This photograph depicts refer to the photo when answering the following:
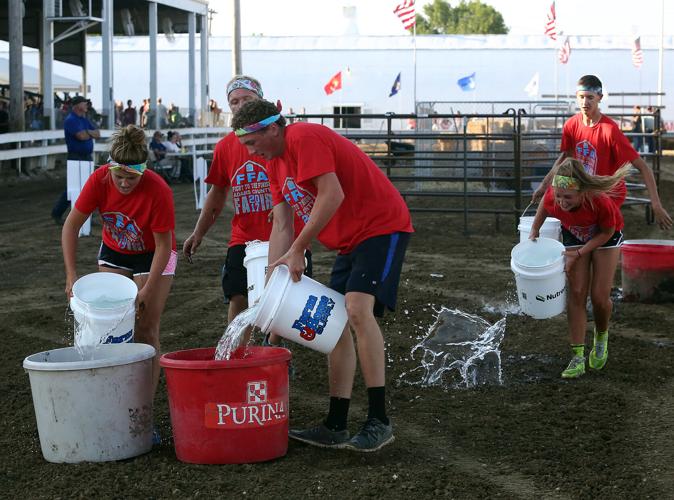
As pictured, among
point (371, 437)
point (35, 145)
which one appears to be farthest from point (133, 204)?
point (35, 145)

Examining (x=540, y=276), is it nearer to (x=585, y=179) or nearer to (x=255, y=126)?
(x=585, y=179)

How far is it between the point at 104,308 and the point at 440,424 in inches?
72.8

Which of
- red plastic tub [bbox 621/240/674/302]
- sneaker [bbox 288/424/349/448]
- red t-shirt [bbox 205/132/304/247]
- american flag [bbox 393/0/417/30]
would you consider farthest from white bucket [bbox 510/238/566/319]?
american flag [bbox 393/0/417/30]

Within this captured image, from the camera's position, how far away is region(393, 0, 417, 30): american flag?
1467 inches

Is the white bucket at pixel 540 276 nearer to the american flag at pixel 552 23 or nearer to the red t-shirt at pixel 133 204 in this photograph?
the red t-shirt at pixel 133 204

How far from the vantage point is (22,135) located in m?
23.1

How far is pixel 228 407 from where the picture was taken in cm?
461

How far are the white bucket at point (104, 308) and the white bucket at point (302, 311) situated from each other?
0.87 meters

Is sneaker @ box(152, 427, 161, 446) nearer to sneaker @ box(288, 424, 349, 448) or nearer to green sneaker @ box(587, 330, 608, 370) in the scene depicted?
sneaker @ box(288, 424, 349, 448)

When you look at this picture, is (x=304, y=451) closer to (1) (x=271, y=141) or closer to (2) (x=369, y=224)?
(2) (x=369, y=224)

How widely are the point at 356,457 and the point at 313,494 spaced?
0.58 metres

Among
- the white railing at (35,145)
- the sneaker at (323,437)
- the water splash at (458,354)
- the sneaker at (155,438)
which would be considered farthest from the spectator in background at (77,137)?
the sneaker at (323,437)

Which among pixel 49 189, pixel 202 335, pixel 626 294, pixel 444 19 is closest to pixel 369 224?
pixel 202 335

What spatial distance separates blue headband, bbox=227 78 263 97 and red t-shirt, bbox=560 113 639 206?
2.67 m
